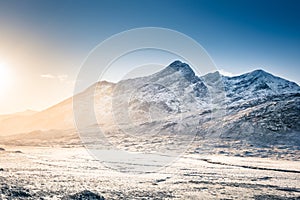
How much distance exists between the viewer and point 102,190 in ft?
76.1

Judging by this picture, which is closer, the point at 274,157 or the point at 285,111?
the point at 274,157

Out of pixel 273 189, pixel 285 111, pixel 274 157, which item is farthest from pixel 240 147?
pixel 273 189

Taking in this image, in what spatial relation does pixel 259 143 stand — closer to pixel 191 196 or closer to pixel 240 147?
pixel 240 147

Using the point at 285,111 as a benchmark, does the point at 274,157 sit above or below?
below

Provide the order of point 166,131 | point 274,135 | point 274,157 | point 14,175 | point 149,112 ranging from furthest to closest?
point 149,112 → point 166,131 → point 274,135 → point 274,157 → point 14,175

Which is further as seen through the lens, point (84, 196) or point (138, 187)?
point (138, 187)

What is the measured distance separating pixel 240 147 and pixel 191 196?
6115 cm

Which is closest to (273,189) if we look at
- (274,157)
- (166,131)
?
(274,157)

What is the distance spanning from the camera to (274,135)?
291 ft

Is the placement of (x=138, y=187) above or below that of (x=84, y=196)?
below

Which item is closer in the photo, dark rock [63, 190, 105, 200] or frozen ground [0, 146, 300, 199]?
dark rock [63, 190, 105, 200]

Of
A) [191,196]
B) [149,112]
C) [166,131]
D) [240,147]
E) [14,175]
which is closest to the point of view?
[191,196]

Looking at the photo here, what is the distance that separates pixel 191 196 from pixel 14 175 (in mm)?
15711

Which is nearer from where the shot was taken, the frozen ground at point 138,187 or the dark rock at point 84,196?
the dark rock at point 84,196
